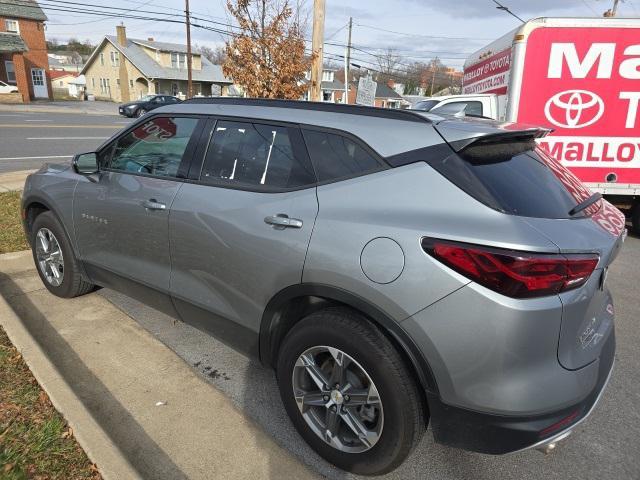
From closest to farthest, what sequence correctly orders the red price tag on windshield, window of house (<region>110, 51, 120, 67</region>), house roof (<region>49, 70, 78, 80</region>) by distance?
the red price tag on windshield, window of house (<region>110, 51, 120, 67</region>), house roof (<region>49, 70, 78, 80</region>)

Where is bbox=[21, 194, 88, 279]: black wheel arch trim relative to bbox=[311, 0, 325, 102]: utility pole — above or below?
below

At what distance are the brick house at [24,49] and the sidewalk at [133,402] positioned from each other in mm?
42816

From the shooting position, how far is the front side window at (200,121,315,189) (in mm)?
2459

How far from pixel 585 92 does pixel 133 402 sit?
678 centimetres

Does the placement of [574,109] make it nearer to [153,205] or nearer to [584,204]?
[584,204]

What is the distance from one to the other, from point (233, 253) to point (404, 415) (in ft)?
3.93

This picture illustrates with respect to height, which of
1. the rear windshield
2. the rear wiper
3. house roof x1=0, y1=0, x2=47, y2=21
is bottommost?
the rear wiper

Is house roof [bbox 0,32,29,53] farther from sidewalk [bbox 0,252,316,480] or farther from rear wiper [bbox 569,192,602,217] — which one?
rear wiper [bbox 569,192,602,217]

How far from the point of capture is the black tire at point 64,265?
382 centimetres

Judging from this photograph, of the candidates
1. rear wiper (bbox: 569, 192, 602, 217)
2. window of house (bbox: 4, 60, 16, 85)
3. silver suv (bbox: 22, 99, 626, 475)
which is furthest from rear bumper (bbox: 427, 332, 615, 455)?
window of house (bbox: 4, 60, 16, 85)

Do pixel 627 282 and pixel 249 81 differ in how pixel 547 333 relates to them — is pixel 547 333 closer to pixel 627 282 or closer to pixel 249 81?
pixel 627 282


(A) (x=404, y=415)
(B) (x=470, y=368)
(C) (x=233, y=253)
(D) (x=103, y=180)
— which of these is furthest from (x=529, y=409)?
(D) (x=103, y=180)

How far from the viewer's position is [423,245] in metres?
1.89

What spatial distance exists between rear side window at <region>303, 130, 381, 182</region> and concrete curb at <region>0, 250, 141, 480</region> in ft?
5.37
